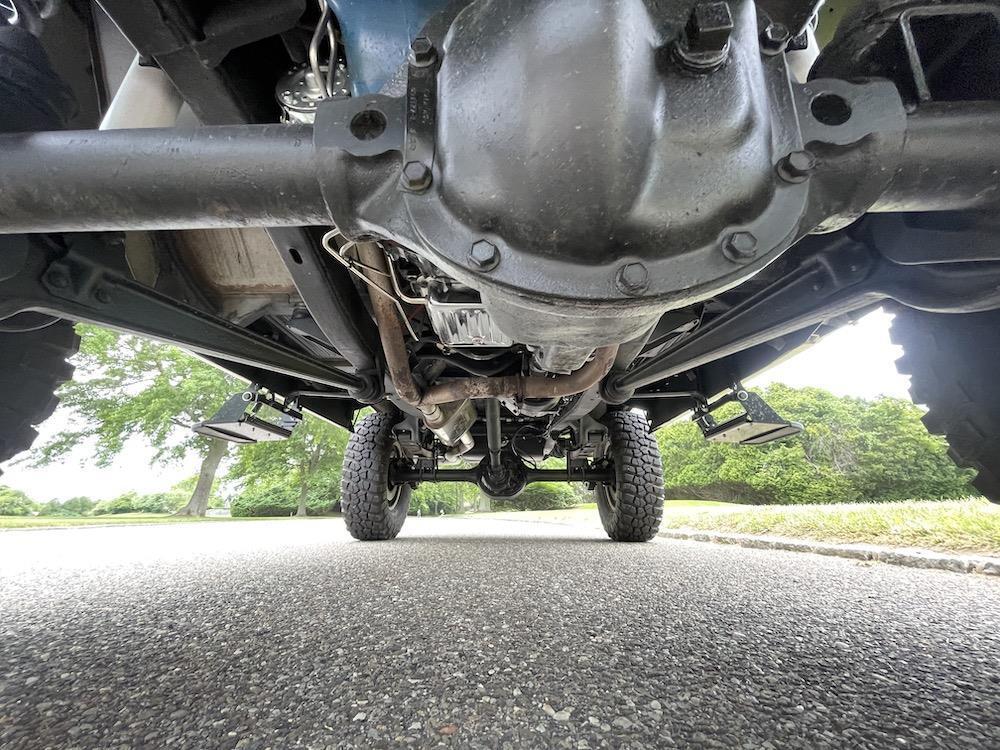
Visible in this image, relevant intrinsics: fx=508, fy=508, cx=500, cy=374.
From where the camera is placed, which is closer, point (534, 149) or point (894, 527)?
point (534, 149)

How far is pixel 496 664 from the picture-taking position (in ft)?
2.81

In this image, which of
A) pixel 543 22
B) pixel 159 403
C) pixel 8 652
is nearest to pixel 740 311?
pixel 543 22

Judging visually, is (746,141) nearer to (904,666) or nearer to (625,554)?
(904,666)

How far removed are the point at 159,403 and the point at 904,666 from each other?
14.0 metres

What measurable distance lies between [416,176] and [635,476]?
262 cm

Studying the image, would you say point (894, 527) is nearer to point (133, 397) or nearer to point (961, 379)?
point (961, 379)

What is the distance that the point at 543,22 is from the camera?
579mm

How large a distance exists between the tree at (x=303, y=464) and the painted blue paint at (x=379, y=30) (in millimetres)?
13207

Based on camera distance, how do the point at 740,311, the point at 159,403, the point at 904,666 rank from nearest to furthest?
the point at 904,666 < the point at 740,311 < the point at 159,403

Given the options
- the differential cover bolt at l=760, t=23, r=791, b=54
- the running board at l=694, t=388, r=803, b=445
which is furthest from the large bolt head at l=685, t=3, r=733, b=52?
the running board at l=694, t=388, r=803, b=445

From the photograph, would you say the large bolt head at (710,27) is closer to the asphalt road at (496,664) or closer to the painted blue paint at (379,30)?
the painted blue paint at (379,30)

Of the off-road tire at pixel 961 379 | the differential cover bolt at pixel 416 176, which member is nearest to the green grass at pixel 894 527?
the off-road tire at pixel 961 379

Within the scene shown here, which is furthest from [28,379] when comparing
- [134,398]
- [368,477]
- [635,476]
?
[134,398]

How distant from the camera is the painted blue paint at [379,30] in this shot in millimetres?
728
